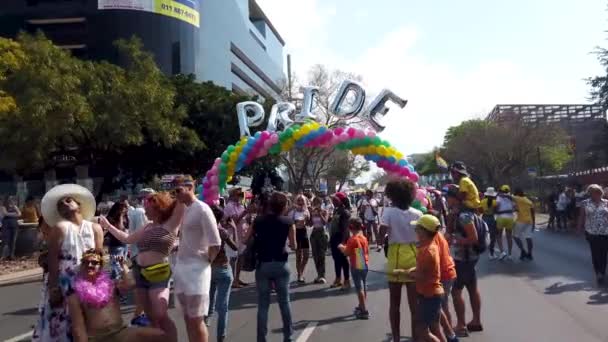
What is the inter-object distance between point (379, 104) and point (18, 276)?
9.28 m

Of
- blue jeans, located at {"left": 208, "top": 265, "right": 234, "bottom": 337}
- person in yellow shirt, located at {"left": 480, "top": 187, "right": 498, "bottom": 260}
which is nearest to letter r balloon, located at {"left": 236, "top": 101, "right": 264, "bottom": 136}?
person in yellow shirt, located at {"left": 480, "top": 187, "right": 498, "bottom": 260}

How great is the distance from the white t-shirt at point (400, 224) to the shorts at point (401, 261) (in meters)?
0.06

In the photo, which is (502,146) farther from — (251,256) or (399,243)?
(251,256)

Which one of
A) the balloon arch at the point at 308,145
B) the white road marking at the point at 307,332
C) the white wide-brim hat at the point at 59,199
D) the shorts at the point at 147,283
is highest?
the balloon arch at the point at 308,145

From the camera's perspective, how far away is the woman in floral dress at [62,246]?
482 cm

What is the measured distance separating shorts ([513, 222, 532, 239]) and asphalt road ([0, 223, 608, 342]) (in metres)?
0.75

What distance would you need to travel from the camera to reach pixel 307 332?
7398 mm

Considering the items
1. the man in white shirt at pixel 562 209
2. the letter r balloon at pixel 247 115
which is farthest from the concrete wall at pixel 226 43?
the letter r balloon at pixel 247 115

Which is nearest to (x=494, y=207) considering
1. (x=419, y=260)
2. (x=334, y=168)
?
(x=419, y=260)

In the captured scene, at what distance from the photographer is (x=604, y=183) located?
2642 cm

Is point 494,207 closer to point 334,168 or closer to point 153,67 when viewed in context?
point 153,67

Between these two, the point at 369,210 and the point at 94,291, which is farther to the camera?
the point at 369,210

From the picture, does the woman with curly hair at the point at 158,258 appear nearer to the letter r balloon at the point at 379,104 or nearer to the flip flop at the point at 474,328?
the flip flop at the point at 474,328

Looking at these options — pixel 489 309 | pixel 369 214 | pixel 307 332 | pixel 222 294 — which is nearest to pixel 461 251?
pixel 489 309
